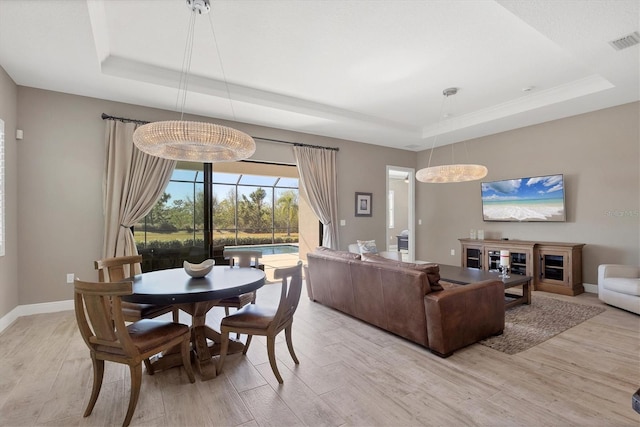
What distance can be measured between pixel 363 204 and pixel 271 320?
4648 millimetres

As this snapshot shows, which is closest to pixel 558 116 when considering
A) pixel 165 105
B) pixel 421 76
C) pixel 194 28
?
pixel 421 76

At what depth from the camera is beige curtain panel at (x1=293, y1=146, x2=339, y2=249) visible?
19.1ft

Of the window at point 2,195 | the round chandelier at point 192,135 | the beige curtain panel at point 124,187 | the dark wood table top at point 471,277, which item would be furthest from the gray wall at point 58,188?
the dark wood table top at point 471,277

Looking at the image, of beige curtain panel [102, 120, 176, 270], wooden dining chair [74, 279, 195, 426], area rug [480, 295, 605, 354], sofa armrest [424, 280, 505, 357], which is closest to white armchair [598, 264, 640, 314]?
area rug [480, 295, 605, 354]

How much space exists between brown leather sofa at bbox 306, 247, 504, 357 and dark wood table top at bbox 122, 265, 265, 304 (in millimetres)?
1187

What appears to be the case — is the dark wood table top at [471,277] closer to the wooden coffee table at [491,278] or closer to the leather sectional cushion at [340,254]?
the wooden coffee table at [491,278]

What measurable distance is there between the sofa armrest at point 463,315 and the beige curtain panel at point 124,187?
3856 mm

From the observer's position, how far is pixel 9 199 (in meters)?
3.51

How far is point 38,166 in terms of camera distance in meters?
3.81

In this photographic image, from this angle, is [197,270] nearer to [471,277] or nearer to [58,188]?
[58,188]

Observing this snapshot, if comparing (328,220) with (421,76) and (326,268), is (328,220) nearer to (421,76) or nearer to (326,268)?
(326,268)

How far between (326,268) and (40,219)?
3605 millimetres

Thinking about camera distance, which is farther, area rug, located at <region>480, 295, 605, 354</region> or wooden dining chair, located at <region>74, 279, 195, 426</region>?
area rug, located at <region>480, 295, 605, 354</region>

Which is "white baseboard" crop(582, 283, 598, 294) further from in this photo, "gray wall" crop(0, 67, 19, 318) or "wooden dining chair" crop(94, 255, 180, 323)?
"gray wall" crop(0, 67, 19, 318)
